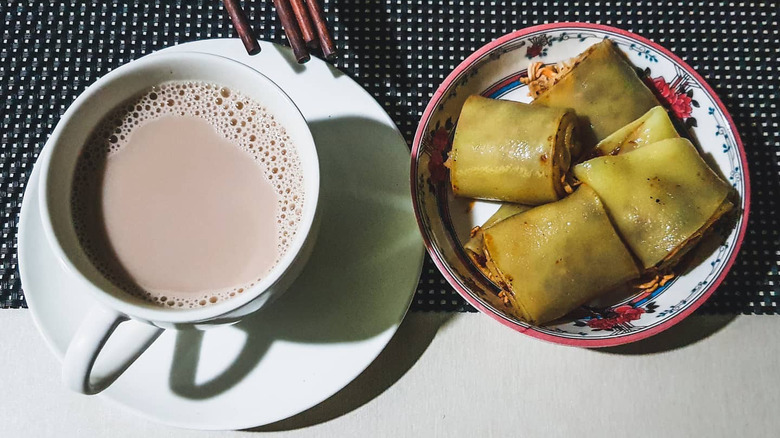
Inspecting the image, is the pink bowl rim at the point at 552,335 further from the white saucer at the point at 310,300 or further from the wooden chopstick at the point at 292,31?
the wooden chopstick at the point at 292,31

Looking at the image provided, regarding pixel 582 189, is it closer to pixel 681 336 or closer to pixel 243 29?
pixel 681 336

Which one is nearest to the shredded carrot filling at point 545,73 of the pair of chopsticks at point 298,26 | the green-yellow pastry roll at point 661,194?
the green-yellow pastry roll at point 661,194

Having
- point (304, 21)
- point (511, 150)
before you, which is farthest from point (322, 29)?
point (511, 150)

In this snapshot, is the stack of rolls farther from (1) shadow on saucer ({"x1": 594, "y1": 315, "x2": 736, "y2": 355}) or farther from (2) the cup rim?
(2) the cup rim

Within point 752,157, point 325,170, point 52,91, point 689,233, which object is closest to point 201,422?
point 325,170

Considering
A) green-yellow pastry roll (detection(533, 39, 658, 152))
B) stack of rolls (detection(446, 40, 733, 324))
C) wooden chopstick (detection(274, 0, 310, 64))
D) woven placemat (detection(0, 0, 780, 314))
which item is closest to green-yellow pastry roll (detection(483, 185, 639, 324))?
stack of rolls (detection(446, 40, 733, 324))

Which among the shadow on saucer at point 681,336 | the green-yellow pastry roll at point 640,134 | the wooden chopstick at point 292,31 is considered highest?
the wooden chopstick at point 292,31

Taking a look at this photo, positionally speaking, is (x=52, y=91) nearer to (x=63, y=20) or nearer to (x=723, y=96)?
(x=63, y=20)
